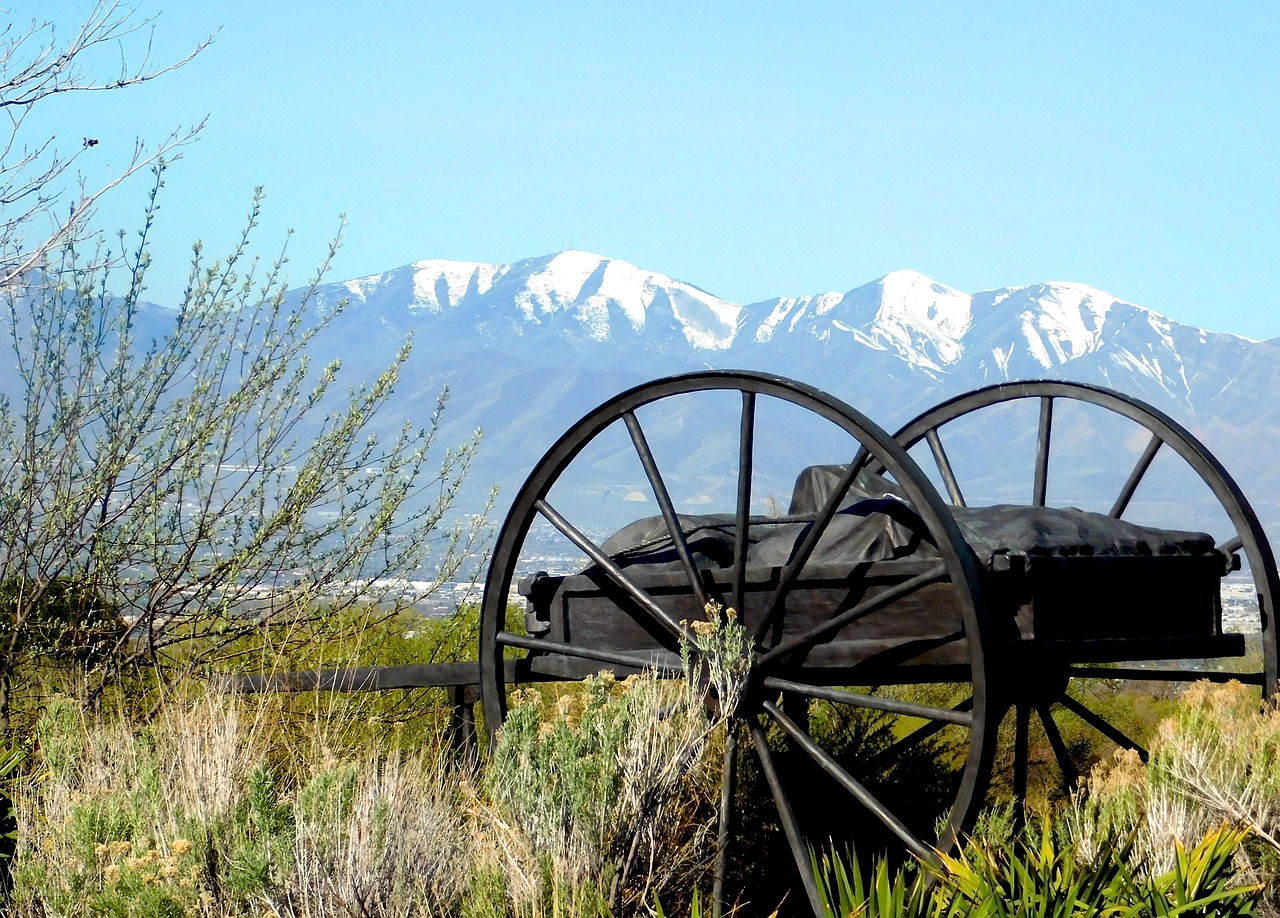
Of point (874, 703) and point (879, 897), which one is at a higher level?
point (874, 703)

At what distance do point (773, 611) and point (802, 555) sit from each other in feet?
0.78

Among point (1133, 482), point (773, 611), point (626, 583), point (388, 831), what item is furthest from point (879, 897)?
point (1133, 482)

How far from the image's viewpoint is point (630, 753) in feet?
13.7

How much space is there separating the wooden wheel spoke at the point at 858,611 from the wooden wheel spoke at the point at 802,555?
9 cm

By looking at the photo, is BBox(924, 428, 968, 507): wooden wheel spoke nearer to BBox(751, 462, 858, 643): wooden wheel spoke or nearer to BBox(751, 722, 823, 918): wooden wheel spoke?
BBox(751, 462, 858, 643): wooden wheel spoke

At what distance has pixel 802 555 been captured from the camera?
454 centimetres

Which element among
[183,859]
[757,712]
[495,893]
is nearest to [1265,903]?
[757,712]

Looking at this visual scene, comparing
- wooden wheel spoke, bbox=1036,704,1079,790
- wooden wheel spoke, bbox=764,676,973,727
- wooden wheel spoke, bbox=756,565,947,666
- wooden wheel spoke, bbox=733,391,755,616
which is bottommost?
wooden wheel spoke, bbox=1036,704,1079,790

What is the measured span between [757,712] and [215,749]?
68.5 inches

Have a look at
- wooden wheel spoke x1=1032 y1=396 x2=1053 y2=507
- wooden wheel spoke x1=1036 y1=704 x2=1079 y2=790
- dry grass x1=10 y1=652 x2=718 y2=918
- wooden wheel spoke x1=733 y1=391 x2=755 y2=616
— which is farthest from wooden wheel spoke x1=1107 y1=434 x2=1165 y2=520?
dry grass x1=10 y1=652 x2=718 y2=918

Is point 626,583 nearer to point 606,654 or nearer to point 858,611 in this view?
point 606,654

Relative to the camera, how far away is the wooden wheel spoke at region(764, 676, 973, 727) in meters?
4.30

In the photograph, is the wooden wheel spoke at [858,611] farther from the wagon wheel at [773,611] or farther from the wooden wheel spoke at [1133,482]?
the wooden wheel spoke at [1133,482]

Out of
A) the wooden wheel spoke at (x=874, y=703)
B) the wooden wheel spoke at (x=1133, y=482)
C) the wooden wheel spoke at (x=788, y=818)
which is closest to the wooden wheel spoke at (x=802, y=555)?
the wooden wheel spoke at (x=874, y=703)
